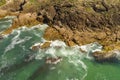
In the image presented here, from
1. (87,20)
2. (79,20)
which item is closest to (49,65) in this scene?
(79,20)

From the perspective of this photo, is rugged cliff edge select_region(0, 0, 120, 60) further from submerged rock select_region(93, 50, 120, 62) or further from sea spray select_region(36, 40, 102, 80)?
sea spray select_region(36, 40, 102, 80)

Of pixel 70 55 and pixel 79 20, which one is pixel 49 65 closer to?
pixel 70 55

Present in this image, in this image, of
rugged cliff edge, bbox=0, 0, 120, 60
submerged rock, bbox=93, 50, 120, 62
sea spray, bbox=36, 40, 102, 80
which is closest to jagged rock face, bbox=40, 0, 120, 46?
rugged cliff edge, bbox=0, 0, 120, 60

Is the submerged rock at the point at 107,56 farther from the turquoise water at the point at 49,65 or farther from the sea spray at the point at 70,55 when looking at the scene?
the sea spray at the point at 70,55

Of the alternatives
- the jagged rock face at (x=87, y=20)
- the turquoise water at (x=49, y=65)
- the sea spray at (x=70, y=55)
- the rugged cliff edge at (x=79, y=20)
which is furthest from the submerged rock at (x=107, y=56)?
the jagged rock face at (x=87, y=20)

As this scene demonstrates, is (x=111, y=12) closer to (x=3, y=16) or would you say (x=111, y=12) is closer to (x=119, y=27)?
(x=119, y=27)

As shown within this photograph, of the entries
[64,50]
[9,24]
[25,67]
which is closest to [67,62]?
[64,50]
